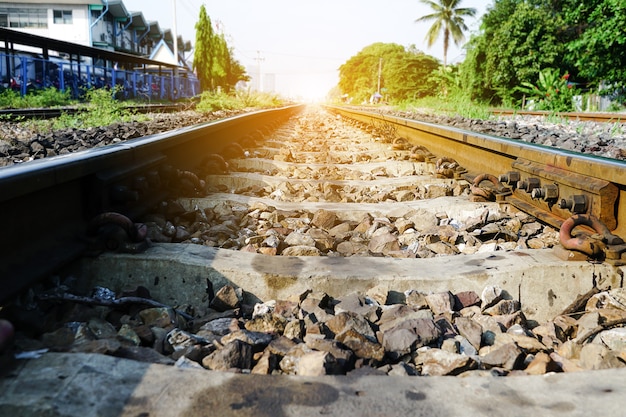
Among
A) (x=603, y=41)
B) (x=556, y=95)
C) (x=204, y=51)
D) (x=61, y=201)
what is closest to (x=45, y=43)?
(x=556, y=95)

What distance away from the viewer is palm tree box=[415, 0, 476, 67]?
61812 mm

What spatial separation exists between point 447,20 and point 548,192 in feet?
214

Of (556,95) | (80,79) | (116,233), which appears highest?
(80,79)

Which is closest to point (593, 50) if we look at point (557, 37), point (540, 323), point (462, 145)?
point (557, 37)

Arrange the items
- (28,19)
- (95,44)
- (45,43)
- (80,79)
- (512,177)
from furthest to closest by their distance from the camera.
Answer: (95,44) < (28,19) < (80,79) < (45,43) < (512,177)

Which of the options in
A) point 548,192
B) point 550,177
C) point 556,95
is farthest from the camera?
point 556,95

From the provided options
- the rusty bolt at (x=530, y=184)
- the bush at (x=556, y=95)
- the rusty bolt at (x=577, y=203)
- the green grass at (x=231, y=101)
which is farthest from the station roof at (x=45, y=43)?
the rusty bolt at (x=577, y=203)

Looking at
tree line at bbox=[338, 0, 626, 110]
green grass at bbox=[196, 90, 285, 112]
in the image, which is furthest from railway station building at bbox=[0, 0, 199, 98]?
tree line at bbox=[338, 0, 626, 110]

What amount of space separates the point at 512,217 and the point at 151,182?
218cm

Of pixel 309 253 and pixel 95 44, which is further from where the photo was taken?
pixel 95 44

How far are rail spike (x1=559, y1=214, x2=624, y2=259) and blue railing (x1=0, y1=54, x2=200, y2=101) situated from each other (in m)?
15.6

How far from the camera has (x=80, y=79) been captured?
25.4 metres

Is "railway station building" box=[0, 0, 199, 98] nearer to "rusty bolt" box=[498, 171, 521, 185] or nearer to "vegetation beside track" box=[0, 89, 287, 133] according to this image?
"vegetation beside track" box=[0, 89, 287, 133]

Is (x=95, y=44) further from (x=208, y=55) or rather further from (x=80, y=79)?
(x=80, y=79)
